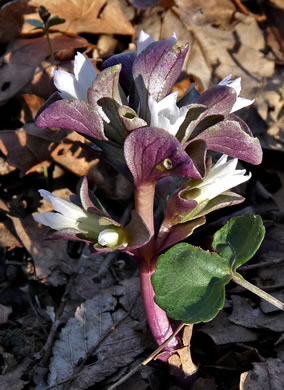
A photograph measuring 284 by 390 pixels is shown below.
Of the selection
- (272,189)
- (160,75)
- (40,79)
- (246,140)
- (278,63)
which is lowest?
(272,189)

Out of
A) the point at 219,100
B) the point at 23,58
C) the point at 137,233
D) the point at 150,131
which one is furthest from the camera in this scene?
the point at 23,58

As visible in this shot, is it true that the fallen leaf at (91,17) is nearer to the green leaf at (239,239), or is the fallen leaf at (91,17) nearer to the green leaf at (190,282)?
the green leaf at (239,239)

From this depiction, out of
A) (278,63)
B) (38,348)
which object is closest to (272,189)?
(278,63)

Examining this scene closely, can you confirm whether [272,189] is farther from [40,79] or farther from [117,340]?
[40,79]

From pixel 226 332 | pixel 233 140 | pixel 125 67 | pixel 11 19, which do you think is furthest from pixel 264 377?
pixel 11 19

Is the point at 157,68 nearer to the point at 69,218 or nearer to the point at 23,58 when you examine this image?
the point at 69,218

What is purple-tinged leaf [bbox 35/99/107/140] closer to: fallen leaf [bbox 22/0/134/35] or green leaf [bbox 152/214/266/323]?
green leaf [bbox 152/214/266/323]
